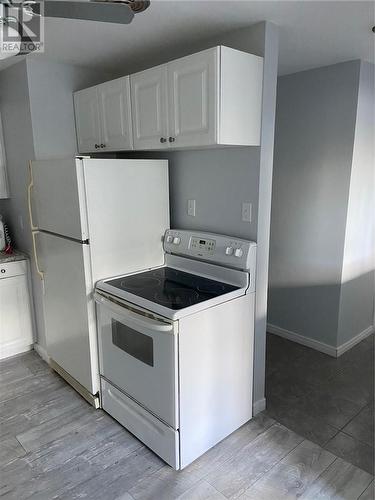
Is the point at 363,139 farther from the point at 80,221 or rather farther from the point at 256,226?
the point at 80,221

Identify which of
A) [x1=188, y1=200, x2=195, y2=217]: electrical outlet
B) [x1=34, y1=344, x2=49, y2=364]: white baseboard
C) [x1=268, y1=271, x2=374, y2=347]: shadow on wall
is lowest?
[x1=34, y1=344, x2=49, y2=364]: white baseboard

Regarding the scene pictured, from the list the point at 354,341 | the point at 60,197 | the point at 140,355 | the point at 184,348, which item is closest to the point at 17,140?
the point at 60,197

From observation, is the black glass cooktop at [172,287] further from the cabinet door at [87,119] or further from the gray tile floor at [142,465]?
the cabinet door at [87,119]

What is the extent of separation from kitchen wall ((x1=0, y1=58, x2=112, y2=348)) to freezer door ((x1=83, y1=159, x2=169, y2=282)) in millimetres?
780

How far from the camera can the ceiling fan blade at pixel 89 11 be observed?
4.04ft

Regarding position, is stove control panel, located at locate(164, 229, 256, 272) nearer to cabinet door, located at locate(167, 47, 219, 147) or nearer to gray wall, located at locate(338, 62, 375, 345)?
cabinet door, located at locate(167, 47, 219, 147)

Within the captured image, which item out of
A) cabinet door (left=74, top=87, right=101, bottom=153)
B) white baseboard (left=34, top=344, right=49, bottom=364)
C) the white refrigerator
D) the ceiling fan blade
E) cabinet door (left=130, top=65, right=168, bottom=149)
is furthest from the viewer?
→ white baseboard (left=34, top=344, right=49, bottom=364)

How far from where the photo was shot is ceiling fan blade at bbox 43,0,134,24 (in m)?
1.23

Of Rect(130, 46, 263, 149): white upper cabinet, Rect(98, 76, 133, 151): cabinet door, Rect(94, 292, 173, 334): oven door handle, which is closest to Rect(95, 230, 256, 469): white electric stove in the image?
Rect(94, 292, 173, 334): oven door handle

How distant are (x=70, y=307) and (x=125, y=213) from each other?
2.44 feet

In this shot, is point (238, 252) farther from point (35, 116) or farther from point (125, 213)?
point (35, 116)

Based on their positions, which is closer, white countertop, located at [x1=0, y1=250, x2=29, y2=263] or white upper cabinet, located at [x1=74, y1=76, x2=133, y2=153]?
white upper cabinet, located at [x1=74, y1=76, x2=133, y2=153]

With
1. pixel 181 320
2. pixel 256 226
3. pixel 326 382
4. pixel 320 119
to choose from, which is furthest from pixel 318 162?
pixel 181 320

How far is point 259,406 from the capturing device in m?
2.44
